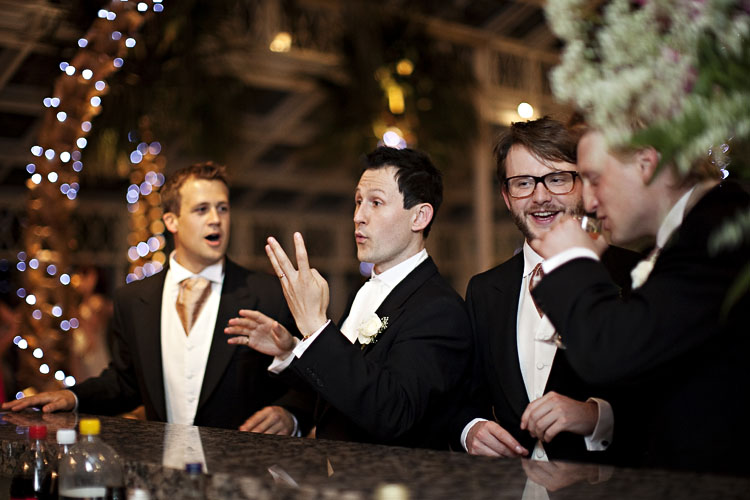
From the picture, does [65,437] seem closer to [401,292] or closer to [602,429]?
[401,292]

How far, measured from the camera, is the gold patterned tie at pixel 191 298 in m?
3.45

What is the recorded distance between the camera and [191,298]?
137 inches

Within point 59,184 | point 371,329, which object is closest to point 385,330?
point 371,329

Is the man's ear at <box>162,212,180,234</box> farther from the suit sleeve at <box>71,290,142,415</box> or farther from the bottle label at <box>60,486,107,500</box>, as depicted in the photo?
the bottle label at <box>60,486,107,500</box>

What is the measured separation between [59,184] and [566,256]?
3.54 meters

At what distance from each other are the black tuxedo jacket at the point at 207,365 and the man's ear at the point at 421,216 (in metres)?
0.86

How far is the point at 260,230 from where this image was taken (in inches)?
455

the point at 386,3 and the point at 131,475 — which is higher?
the point at 386,3

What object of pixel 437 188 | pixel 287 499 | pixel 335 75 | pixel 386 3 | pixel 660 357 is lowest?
pixel 287 499

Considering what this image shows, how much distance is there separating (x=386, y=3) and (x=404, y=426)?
647 cm

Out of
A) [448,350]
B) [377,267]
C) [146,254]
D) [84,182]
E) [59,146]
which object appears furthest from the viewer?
[84,182]

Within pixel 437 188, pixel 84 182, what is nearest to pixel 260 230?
pixel 84 182

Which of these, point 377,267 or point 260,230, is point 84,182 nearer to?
point 260,230

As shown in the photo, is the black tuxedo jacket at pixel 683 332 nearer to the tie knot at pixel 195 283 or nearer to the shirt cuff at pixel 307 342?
the shirt cuff at pixel 307 342
